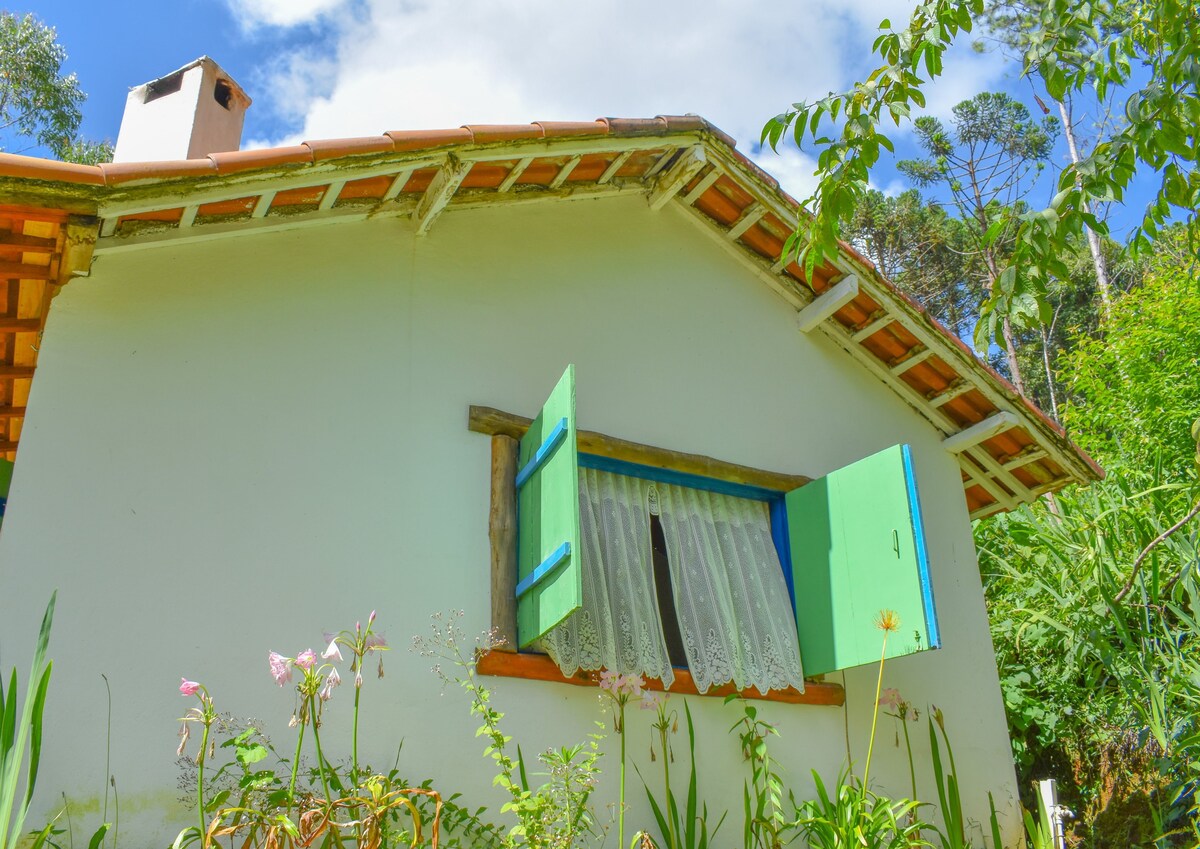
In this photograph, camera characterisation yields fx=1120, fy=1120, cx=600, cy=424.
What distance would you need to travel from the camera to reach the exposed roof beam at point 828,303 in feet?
21.5

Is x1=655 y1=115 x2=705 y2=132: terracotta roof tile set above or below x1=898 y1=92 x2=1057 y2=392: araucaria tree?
below

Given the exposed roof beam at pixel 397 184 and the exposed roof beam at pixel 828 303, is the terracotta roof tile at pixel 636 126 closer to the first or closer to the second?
the exposed roof beam at pixel 397 184

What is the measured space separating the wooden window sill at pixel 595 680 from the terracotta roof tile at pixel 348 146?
7.12ft

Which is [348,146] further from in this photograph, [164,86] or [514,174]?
[164,86]

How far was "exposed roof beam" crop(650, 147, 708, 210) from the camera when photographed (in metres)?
6.26

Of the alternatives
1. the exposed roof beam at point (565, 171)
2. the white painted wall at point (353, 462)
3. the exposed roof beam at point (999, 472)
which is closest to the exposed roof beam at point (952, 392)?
the exposed roof beam at point (999, 472)

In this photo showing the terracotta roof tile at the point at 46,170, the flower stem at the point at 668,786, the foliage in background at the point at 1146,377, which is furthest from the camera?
the foliage in background at the point at 1146,377

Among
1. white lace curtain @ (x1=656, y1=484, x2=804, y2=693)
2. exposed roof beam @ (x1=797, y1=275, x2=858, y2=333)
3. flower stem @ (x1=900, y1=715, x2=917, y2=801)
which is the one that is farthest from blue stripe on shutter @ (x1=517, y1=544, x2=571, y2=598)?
exposed roof beam @ (x1=797, y1=275, x2=858, y2=333)

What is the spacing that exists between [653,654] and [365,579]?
1367 millimetres

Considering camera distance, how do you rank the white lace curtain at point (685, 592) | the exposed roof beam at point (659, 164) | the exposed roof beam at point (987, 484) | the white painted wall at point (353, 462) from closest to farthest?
1. the white painted wall at point (353, 462)
2. the white lace curtain at point (685, 592)
3. the exposed roof beam at point (659, 164)
4. the exposed roof beam at point (987, 484)

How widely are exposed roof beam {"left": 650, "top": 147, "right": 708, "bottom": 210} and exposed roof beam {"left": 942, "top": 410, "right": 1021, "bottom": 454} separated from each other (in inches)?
93.0

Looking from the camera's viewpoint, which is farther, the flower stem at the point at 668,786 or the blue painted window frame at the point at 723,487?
the blue painted window frame at the point at 723,487

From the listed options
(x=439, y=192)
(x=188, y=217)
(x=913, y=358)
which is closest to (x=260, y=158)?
(x=188, y=217)

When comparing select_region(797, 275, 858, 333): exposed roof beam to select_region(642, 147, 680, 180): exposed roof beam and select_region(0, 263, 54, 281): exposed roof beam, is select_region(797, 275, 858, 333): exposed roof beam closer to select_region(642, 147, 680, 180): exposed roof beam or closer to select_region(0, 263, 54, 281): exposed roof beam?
select_region(642, 147, 680, 180): exposed roof beam
